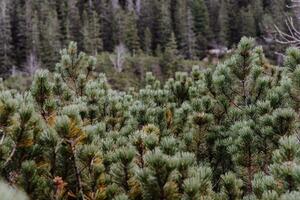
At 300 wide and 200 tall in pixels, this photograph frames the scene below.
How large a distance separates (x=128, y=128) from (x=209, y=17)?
66.0m

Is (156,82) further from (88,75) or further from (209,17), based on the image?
(209,17)

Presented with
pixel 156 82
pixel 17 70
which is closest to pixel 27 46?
pixel 17 70

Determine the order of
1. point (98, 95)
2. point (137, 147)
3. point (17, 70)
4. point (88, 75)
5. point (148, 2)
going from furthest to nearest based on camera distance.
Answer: point (148, 2) < point (17, 70) < point (88, 75) < point (98, 95) < point (137, 147)

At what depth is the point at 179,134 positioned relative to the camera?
199 inches

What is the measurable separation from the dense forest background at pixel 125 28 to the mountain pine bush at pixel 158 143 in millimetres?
47631

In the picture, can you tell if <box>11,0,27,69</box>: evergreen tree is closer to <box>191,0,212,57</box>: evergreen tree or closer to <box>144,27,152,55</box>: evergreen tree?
<box>144,27,152,55</box>: evergreen tree

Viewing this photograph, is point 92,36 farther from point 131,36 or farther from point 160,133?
point 160,133

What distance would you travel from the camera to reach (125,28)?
59281 mm

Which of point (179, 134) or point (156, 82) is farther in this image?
point (156, 82)

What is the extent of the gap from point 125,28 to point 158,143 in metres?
56.8

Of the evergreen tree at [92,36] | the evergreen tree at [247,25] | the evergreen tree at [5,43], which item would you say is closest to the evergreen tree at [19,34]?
the evergreen tree at [5,43]

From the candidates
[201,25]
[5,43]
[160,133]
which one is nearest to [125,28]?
[201,25]

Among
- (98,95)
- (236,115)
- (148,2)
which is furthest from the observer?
(148,2)

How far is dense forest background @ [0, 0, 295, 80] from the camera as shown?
55.1 metres
